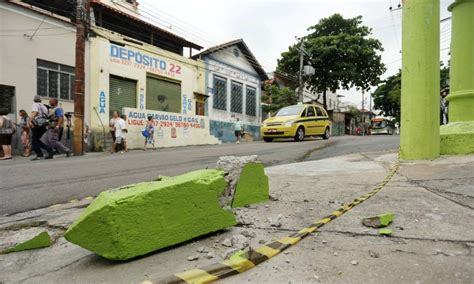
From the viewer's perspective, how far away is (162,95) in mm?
18688

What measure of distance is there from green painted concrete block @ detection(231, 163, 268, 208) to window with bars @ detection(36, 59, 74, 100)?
40.7 ft

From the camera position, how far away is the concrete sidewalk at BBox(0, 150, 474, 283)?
6.90ft

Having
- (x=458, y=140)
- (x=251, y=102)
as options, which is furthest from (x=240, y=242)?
(x=251, y=102)

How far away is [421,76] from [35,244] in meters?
5.97

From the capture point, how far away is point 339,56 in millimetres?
29969

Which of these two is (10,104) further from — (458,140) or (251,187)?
(458,140)

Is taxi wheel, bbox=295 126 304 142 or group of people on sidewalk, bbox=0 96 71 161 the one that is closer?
group of people on sidewalk, bbox=0 96 71 161

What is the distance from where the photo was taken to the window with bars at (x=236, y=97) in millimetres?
24581

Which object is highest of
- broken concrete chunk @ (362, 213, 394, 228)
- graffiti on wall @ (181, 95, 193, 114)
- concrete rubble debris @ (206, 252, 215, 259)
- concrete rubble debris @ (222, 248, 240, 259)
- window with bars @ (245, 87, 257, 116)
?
window with bars @ (245, 87, 257, 116)

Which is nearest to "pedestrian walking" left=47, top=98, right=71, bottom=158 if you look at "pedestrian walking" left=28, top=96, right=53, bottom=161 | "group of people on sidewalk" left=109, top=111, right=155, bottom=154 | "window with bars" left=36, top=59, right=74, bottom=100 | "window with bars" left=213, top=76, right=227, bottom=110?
"pedestrian walking" left=28, top=96, right=53, bottom=161

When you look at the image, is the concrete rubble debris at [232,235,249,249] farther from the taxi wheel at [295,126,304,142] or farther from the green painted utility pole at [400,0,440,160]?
the taxi wheel at [295,126,304,142]

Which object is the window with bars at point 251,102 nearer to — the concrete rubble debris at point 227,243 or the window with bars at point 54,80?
the window with bars at point 54,80

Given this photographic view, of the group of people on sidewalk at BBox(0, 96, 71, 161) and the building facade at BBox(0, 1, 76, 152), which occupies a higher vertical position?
the building facade at BBox(0, 1, 76, 152)

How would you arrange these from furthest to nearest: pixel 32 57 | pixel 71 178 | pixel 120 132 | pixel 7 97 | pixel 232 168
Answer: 1. pixel 32 57
2. pixel 120 132
3. pixel 7 97
4. pixel 71 178
5. pixel 232 168
